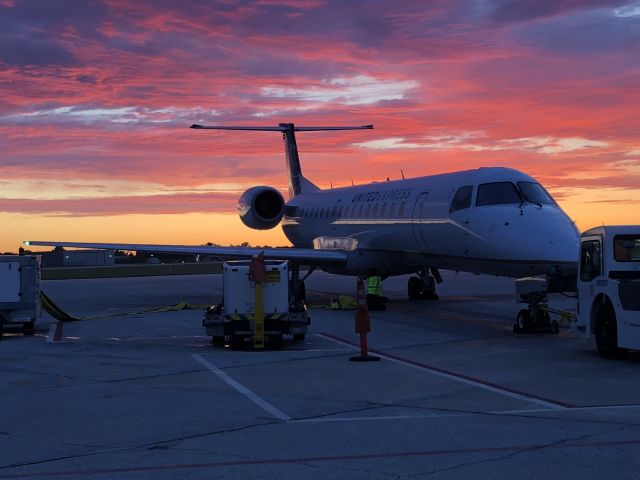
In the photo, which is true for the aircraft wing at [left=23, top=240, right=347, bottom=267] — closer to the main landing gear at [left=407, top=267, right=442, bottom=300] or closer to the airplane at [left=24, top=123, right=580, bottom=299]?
the airplane at [left=24, top=123, right=580, bottom=299]

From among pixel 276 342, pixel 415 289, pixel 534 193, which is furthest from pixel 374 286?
pixel 276 342

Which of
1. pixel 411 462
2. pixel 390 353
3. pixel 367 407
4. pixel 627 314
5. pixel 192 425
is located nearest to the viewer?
pixel 411 462

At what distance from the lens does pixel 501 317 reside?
2161 cm

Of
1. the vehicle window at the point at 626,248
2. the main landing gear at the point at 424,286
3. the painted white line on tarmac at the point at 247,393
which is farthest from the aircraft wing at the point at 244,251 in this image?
the vehicle window at the point at 626,248

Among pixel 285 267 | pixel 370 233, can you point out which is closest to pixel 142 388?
pixel 285 267

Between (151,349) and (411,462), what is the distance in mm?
9257

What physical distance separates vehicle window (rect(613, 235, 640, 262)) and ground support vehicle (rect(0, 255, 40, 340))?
11722 millimetres

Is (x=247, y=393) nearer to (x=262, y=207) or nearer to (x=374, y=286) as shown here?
(x=374, y=286)

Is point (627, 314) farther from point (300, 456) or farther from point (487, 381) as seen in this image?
point (300, 456)

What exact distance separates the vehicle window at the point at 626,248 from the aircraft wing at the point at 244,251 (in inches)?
428

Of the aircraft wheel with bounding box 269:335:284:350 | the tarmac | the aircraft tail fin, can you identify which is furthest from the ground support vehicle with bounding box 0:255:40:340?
the aircraft tail fin

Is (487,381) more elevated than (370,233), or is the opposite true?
(370,233)

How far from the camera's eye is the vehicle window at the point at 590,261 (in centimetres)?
1423

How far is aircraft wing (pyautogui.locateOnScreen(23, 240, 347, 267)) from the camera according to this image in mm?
25391
